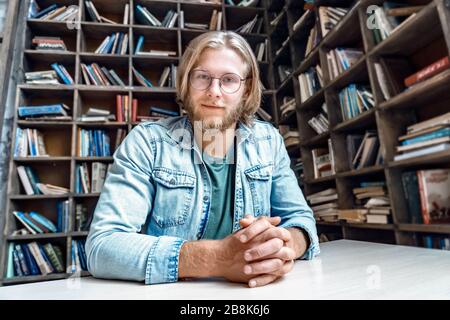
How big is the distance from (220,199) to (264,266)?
478mm

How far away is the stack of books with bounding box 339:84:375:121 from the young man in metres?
0.78

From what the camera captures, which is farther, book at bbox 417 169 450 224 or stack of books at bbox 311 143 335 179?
stack of books at bbox 311 143 335 179

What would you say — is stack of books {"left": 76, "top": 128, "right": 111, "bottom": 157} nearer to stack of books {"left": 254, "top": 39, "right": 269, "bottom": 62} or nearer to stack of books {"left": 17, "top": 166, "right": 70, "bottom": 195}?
stack of books {"left": 17, "top": 166, "right": 70, "bottom": 195}

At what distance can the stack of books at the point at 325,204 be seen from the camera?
6.48 feet

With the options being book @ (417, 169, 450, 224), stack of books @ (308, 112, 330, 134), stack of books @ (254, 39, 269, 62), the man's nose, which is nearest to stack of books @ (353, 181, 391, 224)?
book @ (417, 169, 450, 224)

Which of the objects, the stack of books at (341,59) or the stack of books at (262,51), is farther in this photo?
the stack of books at (262,51)

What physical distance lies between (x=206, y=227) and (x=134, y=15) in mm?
2771

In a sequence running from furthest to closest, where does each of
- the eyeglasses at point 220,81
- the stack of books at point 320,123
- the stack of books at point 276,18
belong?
the stack of books at point 276,18
the stack of books at point 320,123
the eyeglasses at point 220,81

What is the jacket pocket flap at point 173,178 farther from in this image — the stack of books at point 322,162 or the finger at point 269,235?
the stack of books at point 322,162

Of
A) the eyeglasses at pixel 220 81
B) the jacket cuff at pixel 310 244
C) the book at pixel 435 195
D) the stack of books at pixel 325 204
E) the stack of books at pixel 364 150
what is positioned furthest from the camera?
the stack of books at pixel 325 204

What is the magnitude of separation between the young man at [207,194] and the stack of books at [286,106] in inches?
57.6

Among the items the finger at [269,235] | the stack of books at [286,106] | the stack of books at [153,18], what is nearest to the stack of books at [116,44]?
the stack of books at [153,18]

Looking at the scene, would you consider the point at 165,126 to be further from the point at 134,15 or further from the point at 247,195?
the point at 134,15

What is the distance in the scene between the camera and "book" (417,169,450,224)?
4.11 ft
